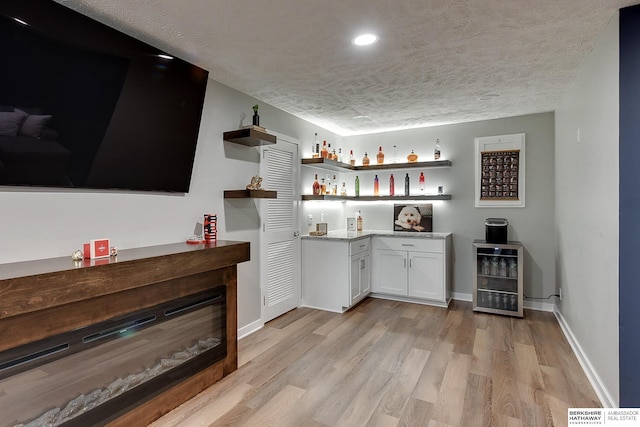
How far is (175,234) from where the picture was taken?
270 cm

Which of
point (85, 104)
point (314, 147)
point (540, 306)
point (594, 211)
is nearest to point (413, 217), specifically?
point (314, 147)

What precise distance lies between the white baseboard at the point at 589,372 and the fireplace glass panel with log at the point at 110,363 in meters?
2.65

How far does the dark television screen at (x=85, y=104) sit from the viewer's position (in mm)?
1686

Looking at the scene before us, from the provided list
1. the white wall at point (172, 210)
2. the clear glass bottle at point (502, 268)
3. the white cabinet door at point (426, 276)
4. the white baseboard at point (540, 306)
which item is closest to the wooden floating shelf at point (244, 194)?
the white wall at point (172, 210)

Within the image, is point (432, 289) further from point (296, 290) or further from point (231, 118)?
point (231, 118)

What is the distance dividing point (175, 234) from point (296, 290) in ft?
6.49

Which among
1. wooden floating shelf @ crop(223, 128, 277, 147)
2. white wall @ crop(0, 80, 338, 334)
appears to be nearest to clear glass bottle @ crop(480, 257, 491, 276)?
white wall @ crop(0, 80, 338, 334)

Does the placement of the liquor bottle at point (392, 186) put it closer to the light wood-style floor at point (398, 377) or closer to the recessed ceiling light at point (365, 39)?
the light wood-style floor at point (398, 377)

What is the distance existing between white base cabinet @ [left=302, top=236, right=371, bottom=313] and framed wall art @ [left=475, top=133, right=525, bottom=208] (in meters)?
1.81

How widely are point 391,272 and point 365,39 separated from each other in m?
3.11

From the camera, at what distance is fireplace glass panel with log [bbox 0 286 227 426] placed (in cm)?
160

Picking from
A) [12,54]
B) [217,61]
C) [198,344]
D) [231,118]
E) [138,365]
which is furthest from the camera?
[231,118]

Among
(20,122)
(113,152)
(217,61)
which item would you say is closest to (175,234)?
(113,152)

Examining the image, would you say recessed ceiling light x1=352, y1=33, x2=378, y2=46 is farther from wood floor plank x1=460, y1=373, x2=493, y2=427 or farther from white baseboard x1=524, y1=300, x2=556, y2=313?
white baseboard x1=524, y1=300, x2=556, y2=313
